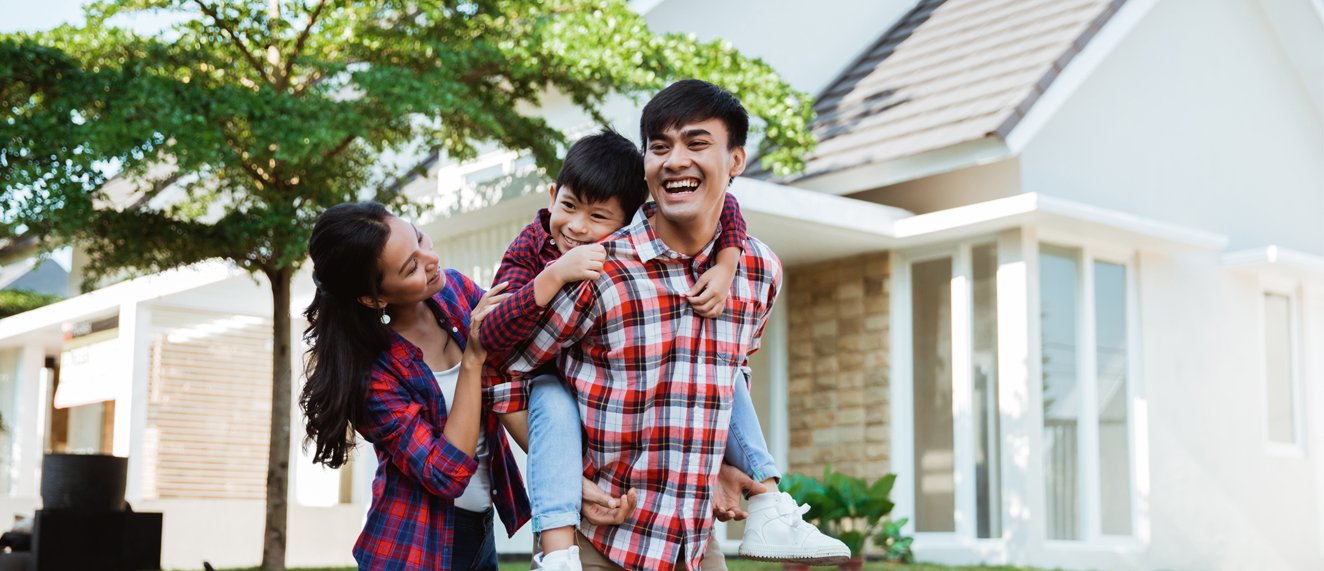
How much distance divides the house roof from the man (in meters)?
6.79

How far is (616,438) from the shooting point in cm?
220

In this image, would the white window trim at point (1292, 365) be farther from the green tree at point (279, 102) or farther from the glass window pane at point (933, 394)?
the green tree at point (279, 102)

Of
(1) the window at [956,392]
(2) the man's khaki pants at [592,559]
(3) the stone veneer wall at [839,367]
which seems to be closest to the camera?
(2) the man's khaki pants at [592,559]

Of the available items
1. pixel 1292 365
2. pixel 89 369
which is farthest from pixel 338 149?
pixel 1292 365

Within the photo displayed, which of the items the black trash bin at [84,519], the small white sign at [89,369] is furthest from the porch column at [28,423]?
the black trash bin at [84,519]

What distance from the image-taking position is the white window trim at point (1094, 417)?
30.7 feet

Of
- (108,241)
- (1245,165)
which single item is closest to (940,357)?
(1245,165)

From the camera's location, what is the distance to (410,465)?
2408 mm

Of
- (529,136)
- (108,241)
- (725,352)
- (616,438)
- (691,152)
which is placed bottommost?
(616,438)

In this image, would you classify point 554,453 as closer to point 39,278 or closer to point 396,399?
point 396,399

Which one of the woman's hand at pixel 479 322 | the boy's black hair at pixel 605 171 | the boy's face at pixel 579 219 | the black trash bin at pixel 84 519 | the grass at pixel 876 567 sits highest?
the boy's black hair at pixel 605 171

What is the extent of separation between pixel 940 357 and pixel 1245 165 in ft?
14.1

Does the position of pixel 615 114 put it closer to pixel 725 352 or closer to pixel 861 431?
pixel 861 431

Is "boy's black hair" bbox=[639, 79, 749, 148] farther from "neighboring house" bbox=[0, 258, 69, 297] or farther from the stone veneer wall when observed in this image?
"neighboring house" bbox=[0, 258, 69, 297]
